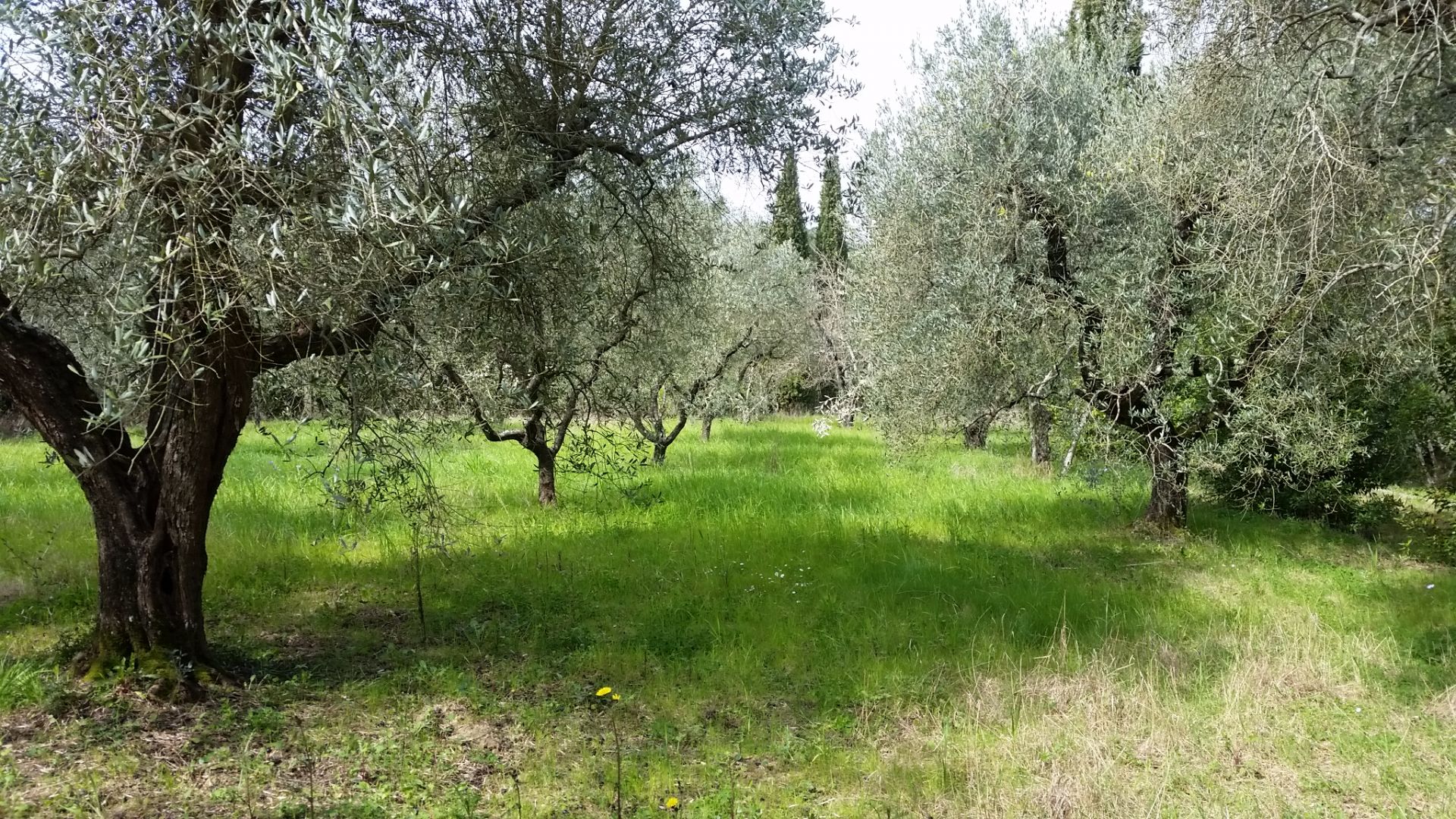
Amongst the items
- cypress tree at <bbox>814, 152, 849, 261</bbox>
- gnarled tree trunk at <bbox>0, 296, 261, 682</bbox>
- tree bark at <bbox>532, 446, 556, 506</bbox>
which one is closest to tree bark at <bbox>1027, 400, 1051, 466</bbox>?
tree bark at <bbox>532, 446, 556, 506</bbox>

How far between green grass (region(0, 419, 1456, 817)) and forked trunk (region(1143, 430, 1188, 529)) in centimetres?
47

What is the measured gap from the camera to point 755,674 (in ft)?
21.5

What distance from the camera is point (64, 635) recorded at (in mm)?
5969

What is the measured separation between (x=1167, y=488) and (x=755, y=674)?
A: 764 cm

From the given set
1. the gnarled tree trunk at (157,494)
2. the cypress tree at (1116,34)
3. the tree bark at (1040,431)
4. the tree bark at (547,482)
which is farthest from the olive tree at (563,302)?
the tree bark at (1040,431)

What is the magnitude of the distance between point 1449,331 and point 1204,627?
210 inches

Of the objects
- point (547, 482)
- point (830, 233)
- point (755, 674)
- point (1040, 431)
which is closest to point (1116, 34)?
point (1040, 431)

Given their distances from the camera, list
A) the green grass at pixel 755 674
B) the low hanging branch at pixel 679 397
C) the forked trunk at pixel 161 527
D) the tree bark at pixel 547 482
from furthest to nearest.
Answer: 1. the low hanging branch at pixel 679 397
2. the tree bark at pixel 547 482
3. the forked trunk at pixel 161 527
4. the green grass at pixel 755 674

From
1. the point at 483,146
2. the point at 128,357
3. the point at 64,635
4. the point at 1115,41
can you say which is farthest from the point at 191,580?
the point at 1115,41

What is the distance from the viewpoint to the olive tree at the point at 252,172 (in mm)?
3846

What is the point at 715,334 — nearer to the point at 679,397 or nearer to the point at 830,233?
the point at 679,397

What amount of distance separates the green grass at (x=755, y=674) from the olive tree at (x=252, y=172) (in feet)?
3.53

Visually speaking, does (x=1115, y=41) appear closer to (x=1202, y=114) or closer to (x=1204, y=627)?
(x=1202, y=114)

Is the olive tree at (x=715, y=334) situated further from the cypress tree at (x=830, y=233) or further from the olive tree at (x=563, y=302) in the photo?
the cypress tree at (x=830, y=233)
